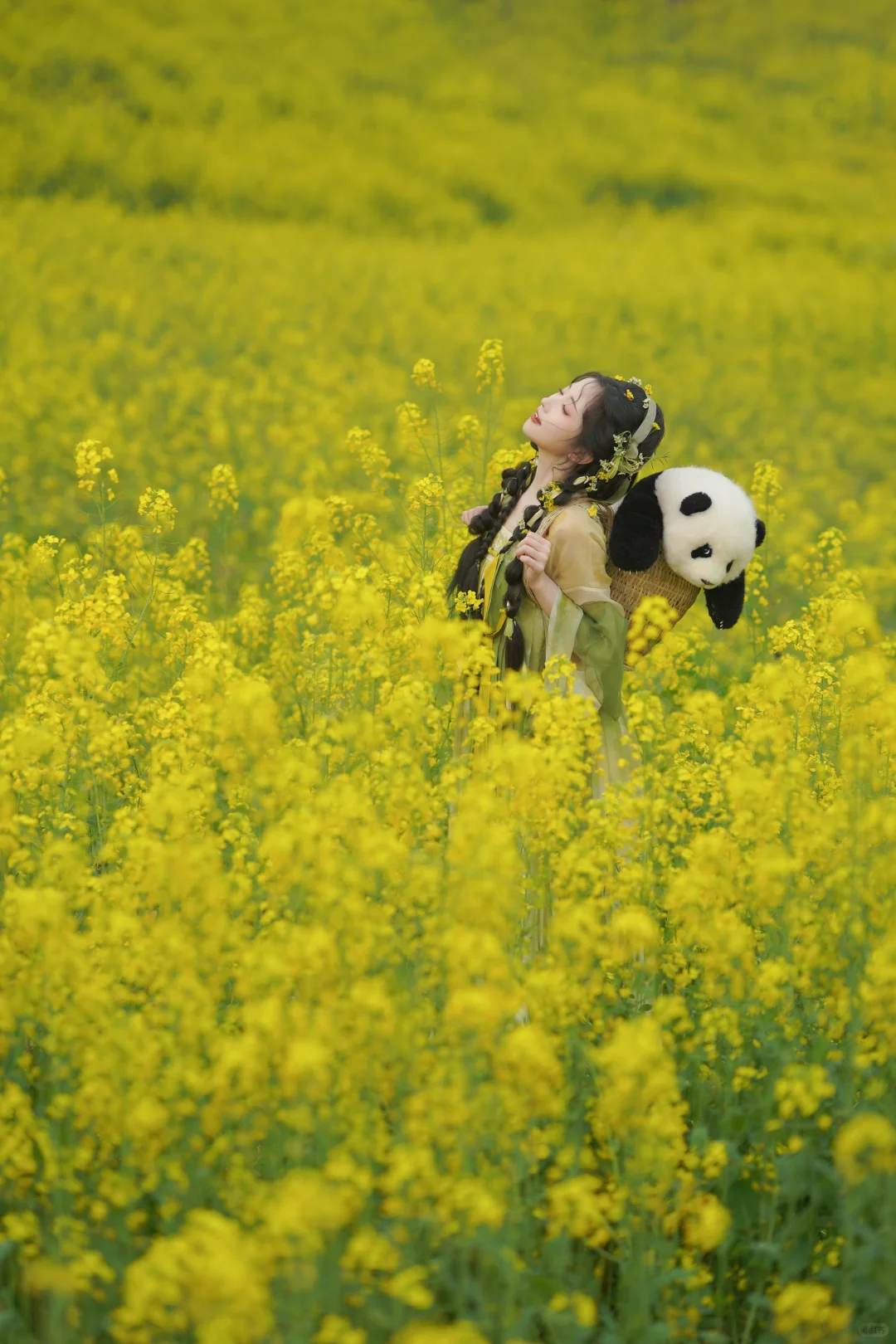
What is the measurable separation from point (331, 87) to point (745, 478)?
708 inches

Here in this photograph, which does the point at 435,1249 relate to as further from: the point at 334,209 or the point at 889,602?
the point at 334,209

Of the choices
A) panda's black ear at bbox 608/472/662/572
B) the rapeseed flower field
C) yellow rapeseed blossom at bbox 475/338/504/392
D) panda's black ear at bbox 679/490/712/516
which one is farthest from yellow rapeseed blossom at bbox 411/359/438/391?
panda's black ear at bbox 679/490/712/516

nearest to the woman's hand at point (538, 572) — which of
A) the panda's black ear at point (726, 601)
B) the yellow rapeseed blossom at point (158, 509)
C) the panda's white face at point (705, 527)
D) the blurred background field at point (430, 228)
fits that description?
the panda's white face at point (705, 527)

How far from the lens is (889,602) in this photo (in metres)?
7.25

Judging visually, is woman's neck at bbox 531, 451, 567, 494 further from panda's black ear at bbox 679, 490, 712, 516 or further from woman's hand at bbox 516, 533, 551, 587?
panda's black ear at bbox 679, 490, 712, 516

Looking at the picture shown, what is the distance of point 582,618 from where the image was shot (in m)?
3.52

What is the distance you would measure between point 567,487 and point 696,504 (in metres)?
0.35

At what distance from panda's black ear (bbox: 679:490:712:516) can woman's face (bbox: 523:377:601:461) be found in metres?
0.32

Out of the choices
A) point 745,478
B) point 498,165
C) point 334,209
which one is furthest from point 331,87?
point 745,478

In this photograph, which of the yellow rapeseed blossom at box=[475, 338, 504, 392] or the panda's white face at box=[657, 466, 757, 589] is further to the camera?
the yellow rapeseed blossom at box=[475, 338, 504, 392]

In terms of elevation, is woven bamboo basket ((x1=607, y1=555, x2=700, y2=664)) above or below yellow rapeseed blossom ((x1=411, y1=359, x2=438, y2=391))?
below

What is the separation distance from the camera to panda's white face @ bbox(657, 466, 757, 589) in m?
3.56

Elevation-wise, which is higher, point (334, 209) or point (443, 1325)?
point (334, 209)

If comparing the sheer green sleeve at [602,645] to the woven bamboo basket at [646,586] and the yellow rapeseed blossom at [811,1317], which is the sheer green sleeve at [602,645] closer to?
the woven bamboo basket at [646,586]
